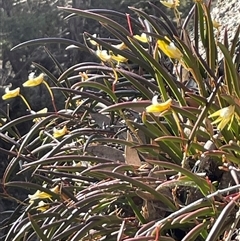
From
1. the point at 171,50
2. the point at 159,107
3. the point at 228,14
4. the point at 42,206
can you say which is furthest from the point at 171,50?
the point at 228,14

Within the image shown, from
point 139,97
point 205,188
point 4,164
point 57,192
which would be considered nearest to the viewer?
point 205,188

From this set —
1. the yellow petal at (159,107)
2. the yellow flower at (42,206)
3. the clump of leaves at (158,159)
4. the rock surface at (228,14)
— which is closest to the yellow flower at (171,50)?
the clump of leaves at (158,159)

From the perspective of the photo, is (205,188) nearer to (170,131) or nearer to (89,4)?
(170,131)

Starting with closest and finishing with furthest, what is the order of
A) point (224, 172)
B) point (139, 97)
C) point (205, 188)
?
point (205, 188) < point (224, 172) < point (139, 97)

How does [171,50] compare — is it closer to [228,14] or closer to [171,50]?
[171,50]

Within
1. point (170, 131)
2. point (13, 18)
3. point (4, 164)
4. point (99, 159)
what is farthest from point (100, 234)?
point (13, 18)

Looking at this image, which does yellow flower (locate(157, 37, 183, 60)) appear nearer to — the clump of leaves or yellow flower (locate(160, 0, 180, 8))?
the clump of leaves

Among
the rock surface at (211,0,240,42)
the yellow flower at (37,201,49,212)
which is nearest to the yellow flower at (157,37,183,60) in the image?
the yellow flower at (37,201,49,212)

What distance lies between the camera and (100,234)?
4.50ft

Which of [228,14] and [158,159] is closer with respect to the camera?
[158,159]

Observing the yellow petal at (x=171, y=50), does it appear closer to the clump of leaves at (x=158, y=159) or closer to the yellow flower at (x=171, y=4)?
the clump of leaves at (x=158, y=159)

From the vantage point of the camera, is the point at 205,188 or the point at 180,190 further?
the point at 180,190

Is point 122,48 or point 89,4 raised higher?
point 122,48

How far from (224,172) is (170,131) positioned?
0.53 feet
